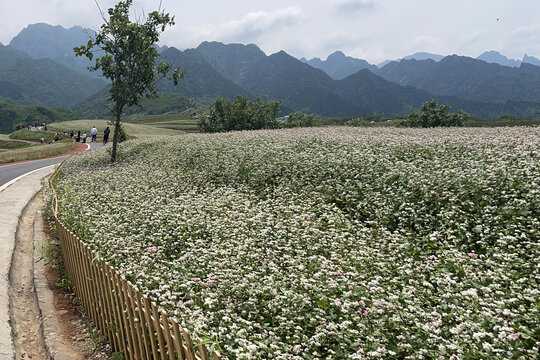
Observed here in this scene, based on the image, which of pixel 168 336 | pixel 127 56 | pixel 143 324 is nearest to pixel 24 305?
pixel 143 324

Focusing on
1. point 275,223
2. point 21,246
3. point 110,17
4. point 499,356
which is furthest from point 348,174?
point 110,17

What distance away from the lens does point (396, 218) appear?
361 inches

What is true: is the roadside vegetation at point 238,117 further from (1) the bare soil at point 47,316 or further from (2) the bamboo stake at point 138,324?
(2) the bamboo stake at point 138,324

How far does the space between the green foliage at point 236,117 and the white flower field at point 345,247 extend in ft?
154

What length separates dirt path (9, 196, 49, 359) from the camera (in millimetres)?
5910

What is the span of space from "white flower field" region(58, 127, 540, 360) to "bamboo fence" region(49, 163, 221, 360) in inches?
18.7

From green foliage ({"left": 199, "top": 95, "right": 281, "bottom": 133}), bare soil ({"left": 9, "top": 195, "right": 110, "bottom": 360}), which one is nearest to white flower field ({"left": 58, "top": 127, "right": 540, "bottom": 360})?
bare soil ({"left": 9, "top": 195, "right": 110, "bottom": 360})

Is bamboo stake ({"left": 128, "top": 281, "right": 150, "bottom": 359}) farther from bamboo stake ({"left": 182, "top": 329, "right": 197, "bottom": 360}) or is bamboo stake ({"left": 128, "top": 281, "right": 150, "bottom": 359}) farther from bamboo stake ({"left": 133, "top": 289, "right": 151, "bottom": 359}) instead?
bamboo stake ({"left": 182, "top": 329, "right": 197, "bottom": 360})

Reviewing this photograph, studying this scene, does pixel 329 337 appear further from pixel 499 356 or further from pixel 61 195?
pixel 61 195

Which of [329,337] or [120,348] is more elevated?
[329,337]

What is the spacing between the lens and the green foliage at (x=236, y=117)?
6109 cm

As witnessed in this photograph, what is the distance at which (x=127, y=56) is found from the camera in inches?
880

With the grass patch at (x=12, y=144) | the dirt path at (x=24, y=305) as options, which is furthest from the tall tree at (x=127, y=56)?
the grass patch at (x=12, y=144)

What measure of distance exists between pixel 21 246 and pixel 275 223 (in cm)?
731
